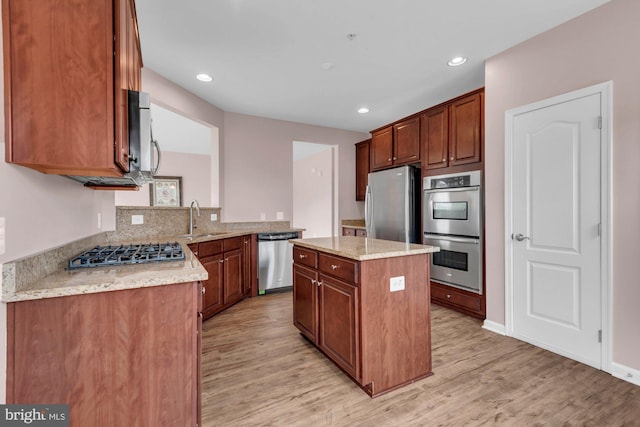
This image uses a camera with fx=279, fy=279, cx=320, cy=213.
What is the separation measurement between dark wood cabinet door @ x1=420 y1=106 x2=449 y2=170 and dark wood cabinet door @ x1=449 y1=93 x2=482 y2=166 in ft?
0.22

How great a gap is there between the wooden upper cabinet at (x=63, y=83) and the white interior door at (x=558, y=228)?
298 cm

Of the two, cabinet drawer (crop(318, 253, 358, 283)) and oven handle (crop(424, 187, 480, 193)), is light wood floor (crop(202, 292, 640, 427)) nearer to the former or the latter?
cabinet drawer (crop(318, 253, 358, 283))

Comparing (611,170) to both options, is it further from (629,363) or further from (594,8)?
(629,363)

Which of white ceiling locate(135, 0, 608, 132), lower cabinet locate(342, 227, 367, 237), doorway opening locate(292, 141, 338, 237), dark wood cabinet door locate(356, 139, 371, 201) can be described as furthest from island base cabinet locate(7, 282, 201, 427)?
dark wood cabinet door locate(356, 139, 371, 201)

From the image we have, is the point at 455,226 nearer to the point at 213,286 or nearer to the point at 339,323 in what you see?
the point at 339,323

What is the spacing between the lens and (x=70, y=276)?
49.9 inches

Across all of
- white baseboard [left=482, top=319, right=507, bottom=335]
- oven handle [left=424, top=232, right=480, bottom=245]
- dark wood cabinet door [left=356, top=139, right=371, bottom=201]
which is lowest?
white baseboard [left=482, top=319, right=507, bottom=335]

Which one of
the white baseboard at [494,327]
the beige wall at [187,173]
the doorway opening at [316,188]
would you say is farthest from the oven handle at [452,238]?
the beige wall at [187,173]

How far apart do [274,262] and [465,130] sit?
2966 mm

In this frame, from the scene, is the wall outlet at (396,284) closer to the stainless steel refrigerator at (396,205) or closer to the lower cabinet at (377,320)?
the lower cabinet at (377,320)

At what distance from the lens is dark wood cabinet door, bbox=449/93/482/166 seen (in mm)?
2986

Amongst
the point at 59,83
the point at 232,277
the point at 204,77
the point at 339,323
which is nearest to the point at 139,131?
the point at 59,83

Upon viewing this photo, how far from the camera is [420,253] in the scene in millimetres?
1932

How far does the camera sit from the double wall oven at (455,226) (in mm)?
2971
